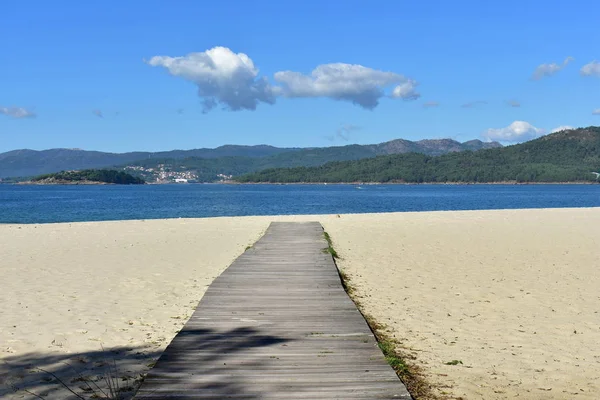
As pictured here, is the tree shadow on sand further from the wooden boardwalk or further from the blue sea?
the blue sea

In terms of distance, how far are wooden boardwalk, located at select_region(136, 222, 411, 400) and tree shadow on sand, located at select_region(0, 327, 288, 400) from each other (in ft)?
0.04

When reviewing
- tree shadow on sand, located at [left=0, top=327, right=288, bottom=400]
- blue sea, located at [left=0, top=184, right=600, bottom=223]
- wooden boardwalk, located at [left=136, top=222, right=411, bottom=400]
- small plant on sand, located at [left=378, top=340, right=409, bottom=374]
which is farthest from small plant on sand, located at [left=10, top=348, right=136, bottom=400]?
blue sea, located at [left=0, top=184, right=600, bottom=223]

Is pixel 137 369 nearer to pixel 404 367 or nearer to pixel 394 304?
pixel 404 367

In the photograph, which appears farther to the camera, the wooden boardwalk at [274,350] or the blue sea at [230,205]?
the blue sea at [230,205]

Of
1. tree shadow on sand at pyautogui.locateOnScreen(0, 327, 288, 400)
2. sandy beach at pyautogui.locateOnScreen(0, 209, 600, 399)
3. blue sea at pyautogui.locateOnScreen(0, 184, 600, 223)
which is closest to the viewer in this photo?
tree shadow on sand at pyautogui.locateOnScreen(0, 327, 288, 400)

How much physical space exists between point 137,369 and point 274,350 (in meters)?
1.63

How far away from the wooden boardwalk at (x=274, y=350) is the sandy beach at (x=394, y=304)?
71 centimetres

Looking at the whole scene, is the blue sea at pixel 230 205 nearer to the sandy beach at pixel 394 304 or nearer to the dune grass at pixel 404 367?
the sandy beach at pixel 394 304

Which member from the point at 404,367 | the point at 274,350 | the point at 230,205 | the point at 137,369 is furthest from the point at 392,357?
the point at 230,205

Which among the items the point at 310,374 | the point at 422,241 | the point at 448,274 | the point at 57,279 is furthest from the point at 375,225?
the point at 310,374

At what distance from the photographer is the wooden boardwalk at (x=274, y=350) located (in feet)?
16.7

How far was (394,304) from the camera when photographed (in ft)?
35.3

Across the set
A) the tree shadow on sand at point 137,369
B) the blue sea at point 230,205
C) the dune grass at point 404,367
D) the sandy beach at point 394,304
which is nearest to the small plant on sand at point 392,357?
the dune grass at point 404,367

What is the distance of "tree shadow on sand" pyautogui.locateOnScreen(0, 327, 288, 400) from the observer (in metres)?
5.29
